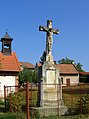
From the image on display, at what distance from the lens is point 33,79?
53531mm

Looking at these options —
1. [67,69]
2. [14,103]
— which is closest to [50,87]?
[14,103]

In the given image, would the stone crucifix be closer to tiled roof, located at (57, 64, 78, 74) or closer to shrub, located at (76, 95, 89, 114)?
shrub, located at (76, 95, 89, 114)

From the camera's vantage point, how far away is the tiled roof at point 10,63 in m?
34.3

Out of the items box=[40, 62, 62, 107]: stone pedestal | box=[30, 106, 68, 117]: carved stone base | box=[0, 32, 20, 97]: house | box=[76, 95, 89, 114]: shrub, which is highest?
box=[0, 32, 20, 97]: house

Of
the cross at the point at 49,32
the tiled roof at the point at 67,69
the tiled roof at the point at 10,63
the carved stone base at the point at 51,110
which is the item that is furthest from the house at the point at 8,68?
the tiled roof at the point at 67,69

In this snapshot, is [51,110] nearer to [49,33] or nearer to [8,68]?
[49,33]

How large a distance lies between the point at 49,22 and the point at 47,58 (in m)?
2.28

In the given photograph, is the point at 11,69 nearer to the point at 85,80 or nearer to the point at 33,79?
the point at 33,79

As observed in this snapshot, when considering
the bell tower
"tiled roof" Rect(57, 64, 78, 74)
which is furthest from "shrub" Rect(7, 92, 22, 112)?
"tiled roof" Rect(57, 64, 78, 74)

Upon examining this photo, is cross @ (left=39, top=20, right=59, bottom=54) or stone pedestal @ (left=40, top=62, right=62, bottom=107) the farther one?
cross @ (left=39, top=20, right=59, bottom=54)

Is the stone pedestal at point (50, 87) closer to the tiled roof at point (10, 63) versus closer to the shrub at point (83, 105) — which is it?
the shrub at point (83, 105)

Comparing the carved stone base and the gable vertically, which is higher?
the gable

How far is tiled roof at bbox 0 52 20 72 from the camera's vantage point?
3434 centimetres

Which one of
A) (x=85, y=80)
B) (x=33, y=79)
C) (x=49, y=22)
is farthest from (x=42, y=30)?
(x=85, y=80)
